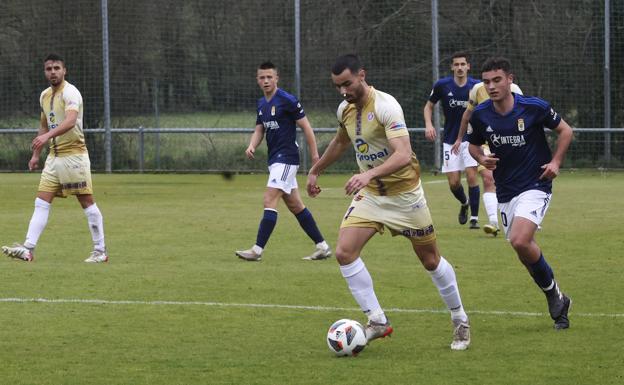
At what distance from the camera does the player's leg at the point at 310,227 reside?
41.6 feet

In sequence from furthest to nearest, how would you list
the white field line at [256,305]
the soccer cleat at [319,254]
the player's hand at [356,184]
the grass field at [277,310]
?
the soccer cleat at [319,254] → the white field line at [256,305] → the player's hand at [356,184] → the grass field at [277,310]

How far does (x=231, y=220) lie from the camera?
57.2ft

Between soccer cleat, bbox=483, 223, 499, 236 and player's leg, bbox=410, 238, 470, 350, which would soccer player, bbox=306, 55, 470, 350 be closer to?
player's leg, bbox=410, 238, 470, 350

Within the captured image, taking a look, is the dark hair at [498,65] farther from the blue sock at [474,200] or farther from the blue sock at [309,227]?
the blue sock at [474,200]

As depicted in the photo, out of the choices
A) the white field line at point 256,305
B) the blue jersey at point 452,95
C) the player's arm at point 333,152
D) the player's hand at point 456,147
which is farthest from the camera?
the blue jersey at point 452,95

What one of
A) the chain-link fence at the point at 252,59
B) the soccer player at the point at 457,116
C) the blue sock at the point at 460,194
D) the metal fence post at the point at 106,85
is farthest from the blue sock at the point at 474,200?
the metal fence post at the point at 106,85

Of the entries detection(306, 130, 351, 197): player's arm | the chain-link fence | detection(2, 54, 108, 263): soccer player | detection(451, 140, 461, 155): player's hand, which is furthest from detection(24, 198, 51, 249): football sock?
the chain-link fence

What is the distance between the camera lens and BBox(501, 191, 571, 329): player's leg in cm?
848

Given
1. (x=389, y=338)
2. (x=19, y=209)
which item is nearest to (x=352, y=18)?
(x=19, y=209)

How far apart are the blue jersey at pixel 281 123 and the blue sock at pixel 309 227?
60 centimetres

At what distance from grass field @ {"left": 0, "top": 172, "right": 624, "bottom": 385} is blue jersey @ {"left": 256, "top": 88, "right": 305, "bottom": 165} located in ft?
3.80

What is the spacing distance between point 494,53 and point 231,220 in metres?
13.7

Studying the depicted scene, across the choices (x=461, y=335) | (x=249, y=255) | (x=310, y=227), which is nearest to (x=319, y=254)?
(x=310, y=227)

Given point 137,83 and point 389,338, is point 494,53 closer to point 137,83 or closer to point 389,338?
point 137,83
